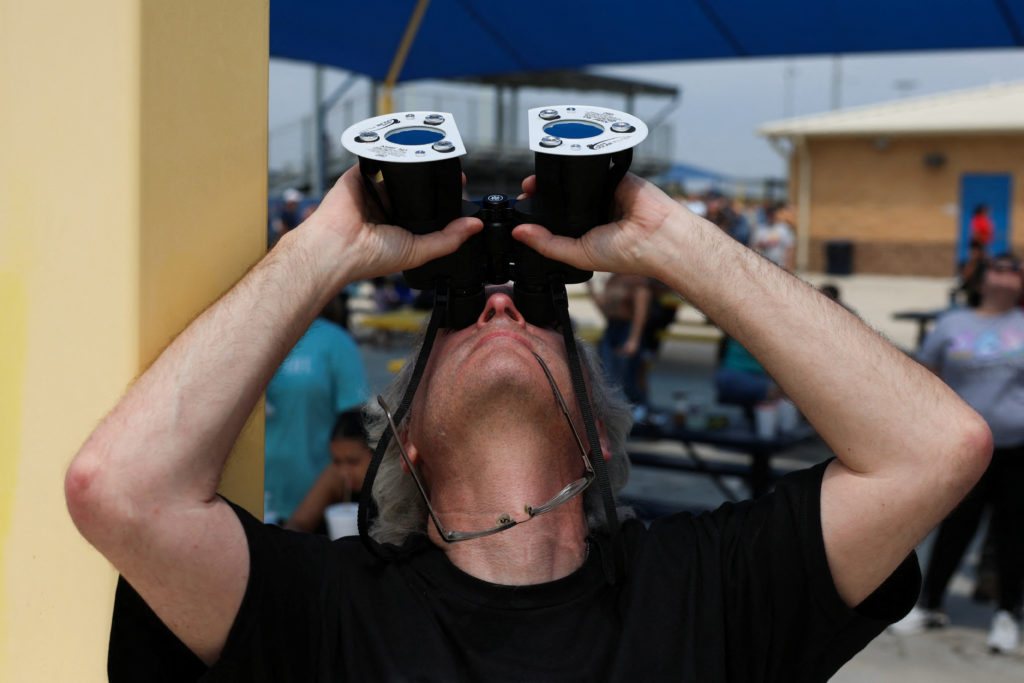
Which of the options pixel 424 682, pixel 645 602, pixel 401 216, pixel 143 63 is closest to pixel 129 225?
pixel 143 63

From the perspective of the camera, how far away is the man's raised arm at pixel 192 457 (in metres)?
1.32

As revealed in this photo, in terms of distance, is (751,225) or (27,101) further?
(751,225)

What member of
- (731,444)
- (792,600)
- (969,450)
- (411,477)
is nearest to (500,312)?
(411,477)

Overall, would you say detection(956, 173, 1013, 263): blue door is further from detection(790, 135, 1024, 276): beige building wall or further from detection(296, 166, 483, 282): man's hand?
detection(296, 166, 483, 282): man's hand

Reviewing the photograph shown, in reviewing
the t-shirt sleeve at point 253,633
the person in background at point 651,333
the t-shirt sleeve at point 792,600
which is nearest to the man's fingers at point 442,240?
the t-shirt sleeve at point 253,633

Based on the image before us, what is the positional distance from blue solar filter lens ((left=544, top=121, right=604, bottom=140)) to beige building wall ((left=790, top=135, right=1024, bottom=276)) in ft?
78.5

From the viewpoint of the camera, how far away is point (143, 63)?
1.44 m

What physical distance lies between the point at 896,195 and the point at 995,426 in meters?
20.9

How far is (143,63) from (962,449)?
1.34 metres

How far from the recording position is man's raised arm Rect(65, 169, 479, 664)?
4.32ft

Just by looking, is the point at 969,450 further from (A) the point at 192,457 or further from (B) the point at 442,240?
(A) the point at 192,457

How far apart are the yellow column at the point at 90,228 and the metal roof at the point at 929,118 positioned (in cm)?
2333

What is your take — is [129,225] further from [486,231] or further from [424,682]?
[424,682]

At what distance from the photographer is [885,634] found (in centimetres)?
466
